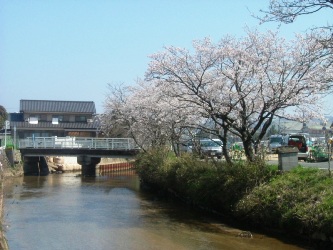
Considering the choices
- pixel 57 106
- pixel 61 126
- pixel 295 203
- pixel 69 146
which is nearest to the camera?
pixel 295 203

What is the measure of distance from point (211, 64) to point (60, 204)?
9505 millimetres

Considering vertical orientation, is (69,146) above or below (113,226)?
above

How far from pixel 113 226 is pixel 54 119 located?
153 feet

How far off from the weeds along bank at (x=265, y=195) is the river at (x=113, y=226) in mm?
539

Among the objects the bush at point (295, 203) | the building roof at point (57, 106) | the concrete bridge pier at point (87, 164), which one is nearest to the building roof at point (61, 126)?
the building roof at point (57, 106)

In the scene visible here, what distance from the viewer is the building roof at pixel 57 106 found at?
59.6 meters

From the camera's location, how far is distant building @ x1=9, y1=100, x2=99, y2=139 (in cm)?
5838

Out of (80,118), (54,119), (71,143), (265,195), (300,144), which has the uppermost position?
(80,118)

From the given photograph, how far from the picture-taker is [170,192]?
23.1 metres

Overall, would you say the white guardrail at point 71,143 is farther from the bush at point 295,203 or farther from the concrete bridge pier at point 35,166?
the bush at point 295,203

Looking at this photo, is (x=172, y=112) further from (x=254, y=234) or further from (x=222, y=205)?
(x=254, y=234)

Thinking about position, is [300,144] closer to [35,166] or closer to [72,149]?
[72,149]

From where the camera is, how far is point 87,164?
134 feet

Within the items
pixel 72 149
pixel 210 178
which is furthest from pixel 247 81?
pixel 72 149
